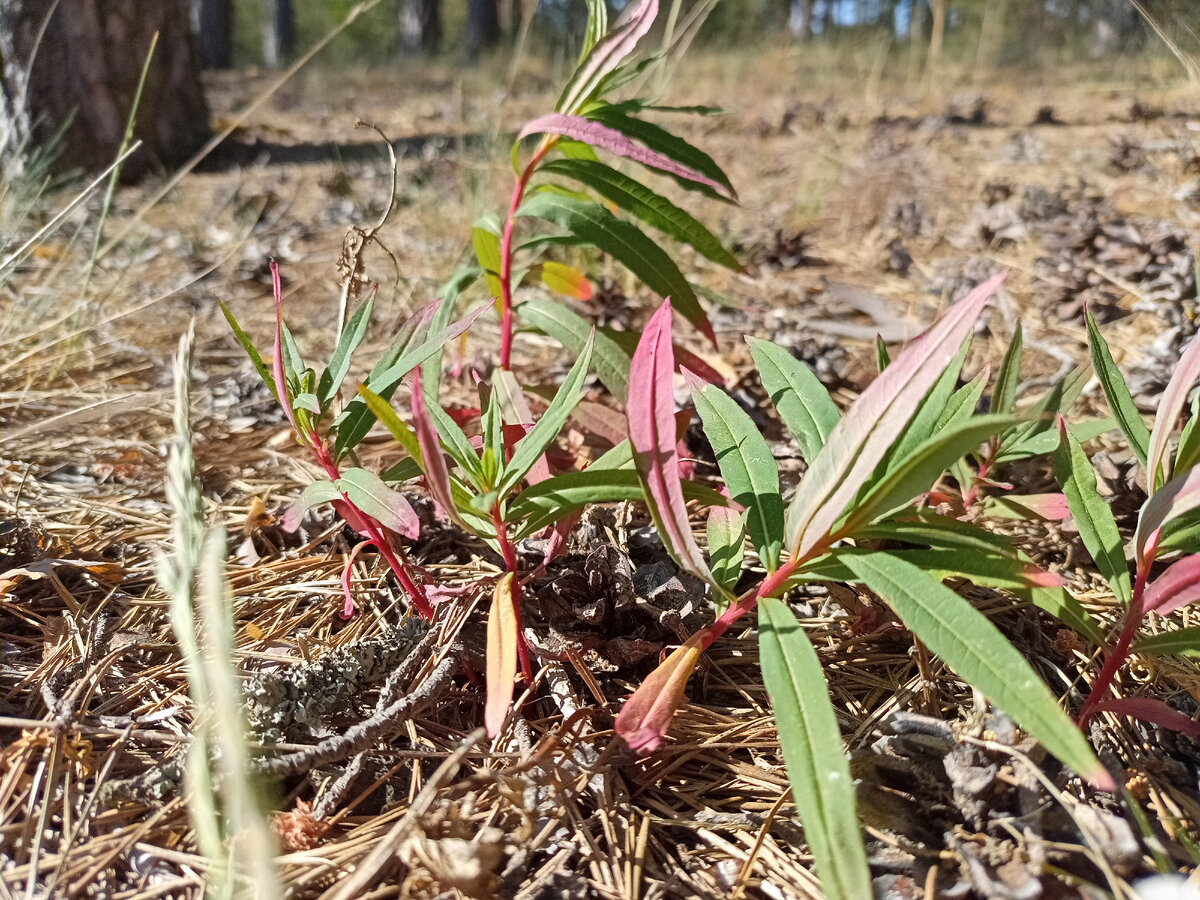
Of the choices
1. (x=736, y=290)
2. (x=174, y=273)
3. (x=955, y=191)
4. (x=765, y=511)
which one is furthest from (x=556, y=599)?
(x=955, y=191)

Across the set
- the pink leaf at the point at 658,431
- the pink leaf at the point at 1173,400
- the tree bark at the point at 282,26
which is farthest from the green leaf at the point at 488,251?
the tree bark at the point at 282,26

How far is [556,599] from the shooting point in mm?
1224

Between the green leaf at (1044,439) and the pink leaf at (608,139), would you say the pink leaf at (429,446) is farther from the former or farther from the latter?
the green leaf at (1044,439)

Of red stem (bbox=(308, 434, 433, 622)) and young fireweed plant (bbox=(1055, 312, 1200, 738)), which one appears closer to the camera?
young fireweed plant (bbox=(1055, 312, 1200, 738))

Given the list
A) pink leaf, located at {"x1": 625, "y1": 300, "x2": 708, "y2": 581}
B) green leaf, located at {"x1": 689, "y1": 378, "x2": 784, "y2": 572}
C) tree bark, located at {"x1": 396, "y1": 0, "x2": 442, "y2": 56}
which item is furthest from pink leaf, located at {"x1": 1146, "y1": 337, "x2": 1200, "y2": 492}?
tree bark, located at {"x1": 396, "y1": 0, "x2": 442, "y2": 56}

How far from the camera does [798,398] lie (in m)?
1.10

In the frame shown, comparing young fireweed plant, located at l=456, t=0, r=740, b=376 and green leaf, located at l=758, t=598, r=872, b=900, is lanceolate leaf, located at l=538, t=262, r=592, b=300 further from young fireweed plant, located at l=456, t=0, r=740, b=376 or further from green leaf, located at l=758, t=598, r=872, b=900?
green leaf, located at l=758, t=598, r=872, b=900

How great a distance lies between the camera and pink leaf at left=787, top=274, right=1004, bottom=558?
784mm

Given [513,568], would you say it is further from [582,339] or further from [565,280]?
[565,280]

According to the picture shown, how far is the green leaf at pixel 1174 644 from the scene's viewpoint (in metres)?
0.95

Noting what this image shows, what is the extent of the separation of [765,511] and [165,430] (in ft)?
5.12

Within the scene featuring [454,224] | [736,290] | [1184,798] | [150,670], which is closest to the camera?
[1184,798]

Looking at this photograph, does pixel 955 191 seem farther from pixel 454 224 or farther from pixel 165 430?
pixel 165 430

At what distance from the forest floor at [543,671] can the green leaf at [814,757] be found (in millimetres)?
192
